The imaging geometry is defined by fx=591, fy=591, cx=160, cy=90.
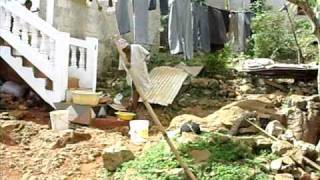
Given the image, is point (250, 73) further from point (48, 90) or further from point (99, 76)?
point (48, 90)

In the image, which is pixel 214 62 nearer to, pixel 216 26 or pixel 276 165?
pixel 216 26

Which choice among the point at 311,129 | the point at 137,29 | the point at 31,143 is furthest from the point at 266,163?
the point at 137,29

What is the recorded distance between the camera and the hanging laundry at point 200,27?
10516mm

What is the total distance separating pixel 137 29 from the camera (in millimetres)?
9477

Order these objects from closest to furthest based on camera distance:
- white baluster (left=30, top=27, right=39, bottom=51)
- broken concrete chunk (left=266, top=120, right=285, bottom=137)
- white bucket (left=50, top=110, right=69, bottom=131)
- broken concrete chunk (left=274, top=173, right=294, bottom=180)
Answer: broken concrete chunk (left=274, top=173, right=294, bottom=180) → broken concrete chunk (left=266, top=120, right=285, bottom=137) → white bucket (left=50, top=110, right=69, bottom=131) → white baluster (left=30, top=27, right=39, bottom=51)

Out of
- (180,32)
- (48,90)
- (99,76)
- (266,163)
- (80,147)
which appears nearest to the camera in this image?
(266,163)

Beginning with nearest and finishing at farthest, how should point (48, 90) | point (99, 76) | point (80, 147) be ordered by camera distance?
point (80, 147), point (48, 90), point (99, 76)

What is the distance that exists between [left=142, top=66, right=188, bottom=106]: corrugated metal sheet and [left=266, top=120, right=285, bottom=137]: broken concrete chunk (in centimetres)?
296

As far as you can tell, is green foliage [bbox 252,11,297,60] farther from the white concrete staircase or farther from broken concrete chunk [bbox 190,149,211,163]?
broken concrete chunk [bbox 190,149,211,163]

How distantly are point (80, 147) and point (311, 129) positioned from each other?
10.0 feet

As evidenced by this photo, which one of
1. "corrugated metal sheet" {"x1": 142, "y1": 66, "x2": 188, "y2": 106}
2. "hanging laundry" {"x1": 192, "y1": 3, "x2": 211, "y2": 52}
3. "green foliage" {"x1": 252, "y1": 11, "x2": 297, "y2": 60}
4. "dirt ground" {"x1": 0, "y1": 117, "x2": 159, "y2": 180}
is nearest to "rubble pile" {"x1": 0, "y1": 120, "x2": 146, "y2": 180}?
"dirt ground" {"x1": 0, "y1": 117, "x2": 159, "y2": 180}

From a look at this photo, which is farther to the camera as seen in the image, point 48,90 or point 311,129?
point 48,90

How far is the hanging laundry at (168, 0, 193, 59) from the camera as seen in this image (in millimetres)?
9977

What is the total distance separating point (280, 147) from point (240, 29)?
16.7 ft
